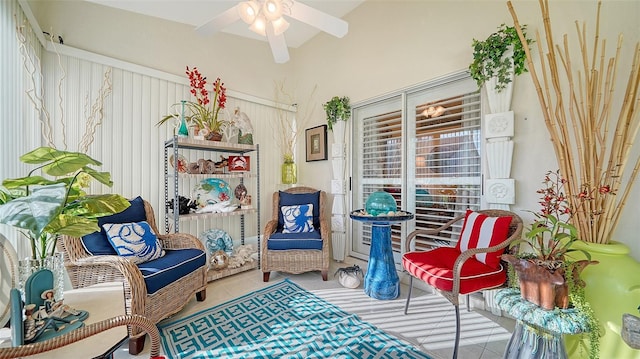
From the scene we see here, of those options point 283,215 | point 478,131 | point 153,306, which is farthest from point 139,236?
point 478,131

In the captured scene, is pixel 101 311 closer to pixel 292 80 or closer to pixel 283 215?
pixel 283 215

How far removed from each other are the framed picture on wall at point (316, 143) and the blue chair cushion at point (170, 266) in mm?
1963

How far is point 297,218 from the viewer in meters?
2.89

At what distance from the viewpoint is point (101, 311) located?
3.30 ft

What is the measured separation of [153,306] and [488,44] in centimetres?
310

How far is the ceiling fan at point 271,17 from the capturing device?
5.11 feet

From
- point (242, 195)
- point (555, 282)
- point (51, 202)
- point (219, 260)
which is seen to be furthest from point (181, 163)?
point (555, 282)

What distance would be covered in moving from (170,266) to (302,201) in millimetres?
1571

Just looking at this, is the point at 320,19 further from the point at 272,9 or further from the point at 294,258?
the point at 294,258

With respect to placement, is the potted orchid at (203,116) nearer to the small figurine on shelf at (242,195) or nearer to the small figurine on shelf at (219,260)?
the small figurine on shelf at (242,195)

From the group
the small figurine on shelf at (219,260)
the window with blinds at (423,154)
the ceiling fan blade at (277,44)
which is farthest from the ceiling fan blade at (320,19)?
the small figurine on shelf at (219,260)

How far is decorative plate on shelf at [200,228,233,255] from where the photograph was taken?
2.84m

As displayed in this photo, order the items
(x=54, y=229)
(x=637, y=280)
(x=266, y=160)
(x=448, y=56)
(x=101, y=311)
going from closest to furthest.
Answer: (x=54, y=229), (x=101, y=311), (x=637, y=280), (x=448, y=56), (x=266, y=160)

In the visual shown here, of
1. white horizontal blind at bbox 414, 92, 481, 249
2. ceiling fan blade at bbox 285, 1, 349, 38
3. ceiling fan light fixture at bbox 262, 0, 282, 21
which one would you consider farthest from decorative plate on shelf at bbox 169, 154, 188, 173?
white horizontal blind at bbox 414, 92, 481, 249
